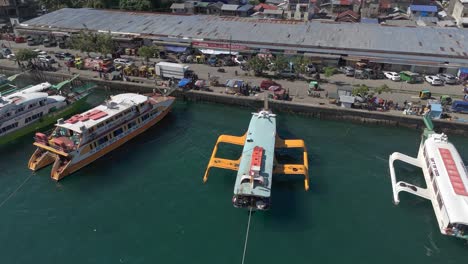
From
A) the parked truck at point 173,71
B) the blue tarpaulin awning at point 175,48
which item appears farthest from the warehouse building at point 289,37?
the parked truck at point 173,71

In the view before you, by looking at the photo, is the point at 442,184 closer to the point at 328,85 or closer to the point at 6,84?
the point at 328,85

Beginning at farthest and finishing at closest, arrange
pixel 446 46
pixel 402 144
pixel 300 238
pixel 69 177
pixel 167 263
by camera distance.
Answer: pixel 446 46
pixel 402 144
pixel 69 177
pixel 300 238
pixel 167 263

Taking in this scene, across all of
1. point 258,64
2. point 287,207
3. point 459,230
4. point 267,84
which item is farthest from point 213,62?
point 459,230

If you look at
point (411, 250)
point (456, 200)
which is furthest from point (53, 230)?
point (456, 200)

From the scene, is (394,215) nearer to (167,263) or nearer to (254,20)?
(167,263)

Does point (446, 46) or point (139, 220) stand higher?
point (446, 46)

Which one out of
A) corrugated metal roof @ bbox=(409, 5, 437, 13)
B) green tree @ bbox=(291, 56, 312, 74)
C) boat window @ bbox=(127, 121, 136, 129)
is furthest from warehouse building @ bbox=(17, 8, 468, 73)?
boat window @ bbox=(127, 121, 136, 129)

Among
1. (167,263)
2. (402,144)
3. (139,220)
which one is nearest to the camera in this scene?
(167,263)

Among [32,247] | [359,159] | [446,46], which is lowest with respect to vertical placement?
[32,247]
